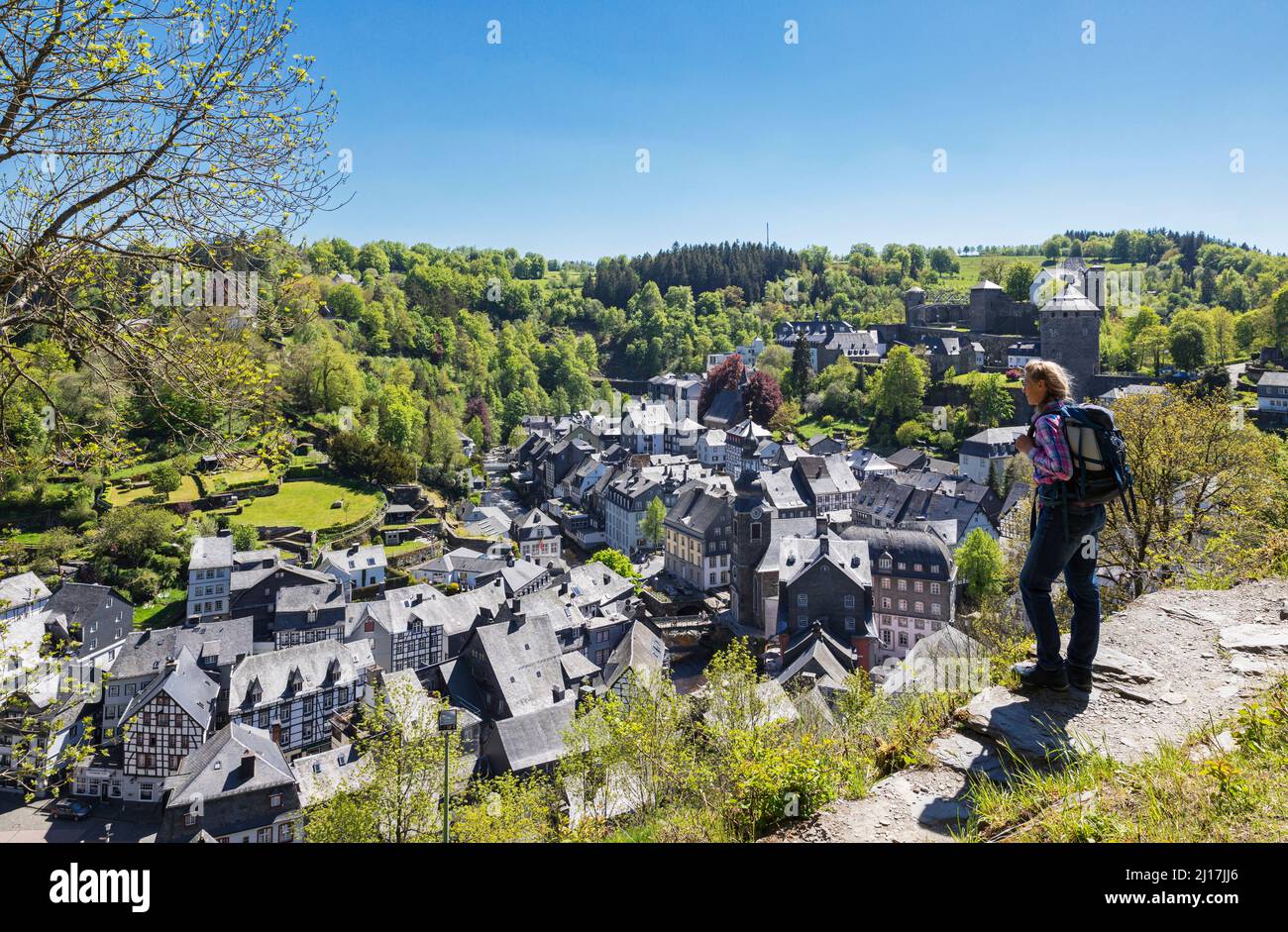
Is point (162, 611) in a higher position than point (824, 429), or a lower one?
lower

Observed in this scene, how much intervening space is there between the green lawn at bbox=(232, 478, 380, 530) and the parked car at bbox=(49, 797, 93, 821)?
21.9m

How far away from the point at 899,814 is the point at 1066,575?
195 cm

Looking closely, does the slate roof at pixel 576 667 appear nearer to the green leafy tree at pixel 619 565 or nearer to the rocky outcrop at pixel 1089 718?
the green leafy tree at pixel 619 565

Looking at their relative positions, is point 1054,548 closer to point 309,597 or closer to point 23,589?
point 309,597

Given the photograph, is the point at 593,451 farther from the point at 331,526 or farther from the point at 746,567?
the point at 746,567

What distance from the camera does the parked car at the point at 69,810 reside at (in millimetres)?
25578

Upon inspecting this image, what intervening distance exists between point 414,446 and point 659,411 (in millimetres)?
24636

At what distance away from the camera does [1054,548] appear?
495cm

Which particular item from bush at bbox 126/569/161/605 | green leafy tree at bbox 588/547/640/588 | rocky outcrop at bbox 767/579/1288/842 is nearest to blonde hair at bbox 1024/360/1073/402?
rocky outcrop at bbox 767/579/1288/842

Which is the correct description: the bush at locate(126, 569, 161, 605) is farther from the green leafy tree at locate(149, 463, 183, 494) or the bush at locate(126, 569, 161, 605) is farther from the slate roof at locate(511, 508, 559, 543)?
the slate roof at locate(511, 508, 559, 543)

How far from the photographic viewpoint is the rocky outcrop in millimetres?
4672

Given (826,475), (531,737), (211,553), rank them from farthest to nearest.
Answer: (826,475) < (211,553) < (531,737)

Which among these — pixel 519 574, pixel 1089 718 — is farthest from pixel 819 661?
pixel 1089 718
